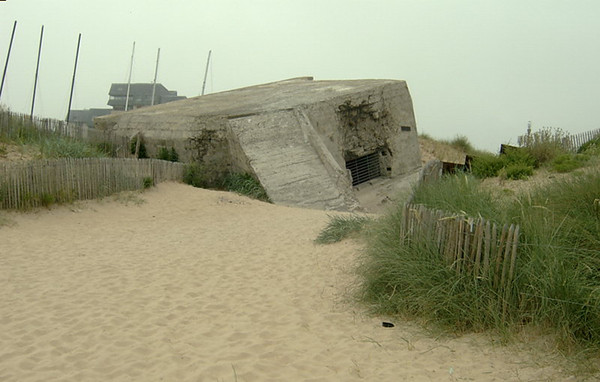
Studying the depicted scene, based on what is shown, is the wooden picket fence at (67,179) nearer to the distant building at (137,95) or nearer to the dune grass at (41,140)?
the dune grass at (41,140)

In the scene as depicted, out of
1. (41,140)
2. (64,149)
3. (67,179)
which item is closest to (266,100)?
(64,149)

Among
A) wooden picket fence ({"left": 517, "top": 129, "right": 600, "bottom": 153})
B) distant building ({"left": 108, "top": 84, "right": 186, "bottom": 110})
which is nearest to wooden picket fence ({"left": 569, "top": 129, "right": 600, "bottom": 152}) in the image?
wooden picket fence ({"left": 517, "top": 129, "right": 600, "bottom": 153})

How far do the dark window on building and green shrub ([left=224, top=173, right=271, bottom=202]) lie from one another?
319 centimetres

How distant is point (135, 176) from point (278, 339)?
7882 mm

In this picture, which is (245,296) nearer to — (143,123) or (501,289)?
(501,289)

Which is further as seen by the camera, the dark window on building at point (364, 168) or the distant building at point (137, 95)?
the distant building at point (137, 95)

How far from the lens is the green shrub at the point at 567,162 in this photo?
1171 centimetres

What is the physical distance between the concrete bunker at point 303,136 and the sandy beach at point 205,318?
Result: 322cm

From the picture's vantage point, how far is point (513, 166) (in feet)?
43.7

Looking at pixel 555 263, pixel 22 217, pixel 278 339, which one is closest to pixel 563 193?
pixel 555 263

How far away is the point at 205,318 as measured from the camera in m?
4.84

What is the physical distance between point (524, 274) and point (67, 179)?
8174mm

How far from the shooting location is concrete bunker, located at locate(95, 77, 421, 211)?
12.0 metres

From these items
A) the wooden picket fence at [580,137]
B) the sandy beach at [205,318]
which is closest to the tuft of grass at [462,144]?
the wooden picket fence at [580,137]
